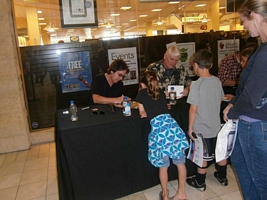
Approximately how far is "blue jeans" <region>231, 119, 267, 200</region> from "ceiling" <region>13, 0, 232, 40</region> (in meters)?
3.16

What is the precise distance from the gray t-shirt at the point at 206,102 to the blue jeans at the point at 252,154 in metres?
0.57

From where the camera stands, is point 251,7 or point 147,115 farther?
point 147,115

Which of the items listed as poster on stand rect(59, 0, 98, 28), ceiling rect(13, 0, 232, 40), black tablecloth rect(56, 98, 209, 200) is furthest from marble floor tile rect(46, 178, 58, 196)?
poster on stand rect(59, 0, 98, 28)

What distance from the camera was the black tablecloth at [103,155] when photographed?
2029 mm

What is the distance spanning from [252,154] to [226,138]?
243 mm

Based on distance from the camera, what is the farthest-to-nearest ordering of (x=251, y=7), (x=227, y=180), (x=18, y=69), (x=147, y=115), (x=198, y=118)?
(x=18, y=69)
(x=227, y=180)
(x=198, y=118)
(x=147, y=115)
(x=251, y=7)

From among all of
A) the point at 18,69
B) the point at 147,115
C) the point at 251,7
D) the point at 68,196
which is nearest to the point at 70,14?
the point at 18,69

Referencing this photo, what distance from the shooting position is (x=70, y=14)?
3961 millimetres

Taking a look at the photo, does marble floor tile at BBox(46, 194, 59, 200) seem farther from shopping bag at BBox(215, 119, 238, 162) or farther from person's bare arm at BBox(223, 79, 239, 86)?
person's bare arm at BBox(223, 79, 239, 86)

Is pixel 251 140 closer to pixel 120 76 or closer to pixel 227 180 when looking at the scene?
pixel 227 180

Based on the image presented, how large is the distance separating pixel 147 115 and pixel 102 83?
100cm

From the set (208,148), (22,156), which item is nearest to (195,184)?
(208,148)

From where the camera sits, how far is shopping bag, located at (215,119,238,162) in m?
1.63

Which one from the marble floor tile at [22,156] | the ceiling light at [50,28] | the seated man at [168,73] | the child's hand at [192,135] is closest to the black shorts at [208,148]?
the child's hand at [192,135]
